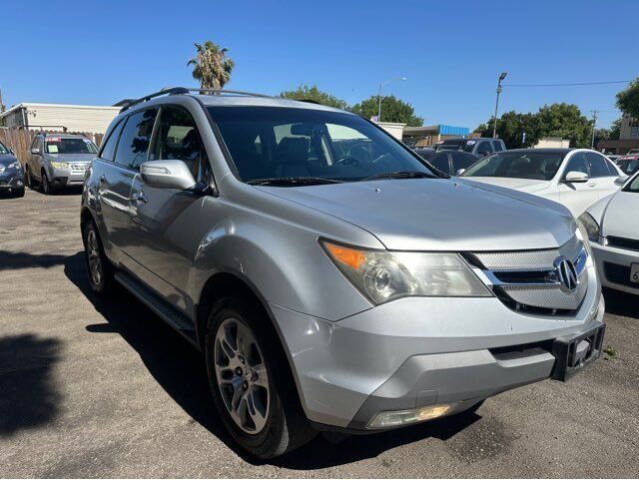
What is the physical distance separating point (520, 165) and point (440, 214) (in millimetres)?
6139

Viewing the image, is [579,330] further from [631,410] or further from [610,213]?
[610,213]

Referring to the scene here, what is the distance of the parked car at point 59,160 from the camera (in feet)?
45.7

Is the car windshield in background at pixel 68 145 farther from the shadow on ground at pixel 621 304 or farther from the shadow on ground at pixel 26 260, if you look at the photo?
the shadow on ground at pixel 621 304

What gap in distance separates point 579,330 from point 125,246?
10.3ft

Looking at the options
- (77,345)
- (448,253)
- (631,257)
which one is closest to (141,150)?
(77,345)

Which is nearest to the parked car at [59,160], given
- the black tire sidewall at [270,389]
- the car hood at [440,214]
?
the black tire sidewall at [270,389]

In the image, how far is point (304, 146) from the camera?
3.16m

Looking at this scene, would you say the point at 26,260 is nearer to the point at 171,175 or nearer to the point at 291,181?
the point at 171,175

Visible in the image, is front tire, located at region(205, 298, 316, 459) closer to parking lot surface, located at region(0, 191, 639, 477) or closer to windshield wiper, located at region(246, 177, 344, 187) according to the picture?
parking lot surface, located at region(0, 191, 639, 477)

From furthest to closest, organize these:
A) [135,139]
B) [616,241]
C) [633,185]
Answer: [633,185] < [616,241] < [135,139]

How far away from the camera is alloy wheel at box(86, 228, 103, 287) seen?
15.6ft

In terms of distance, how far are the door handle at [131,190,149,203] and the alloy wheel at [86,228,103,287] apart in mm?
1340

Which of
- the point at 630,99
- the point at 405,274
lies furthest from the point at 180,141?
the point at 630,99

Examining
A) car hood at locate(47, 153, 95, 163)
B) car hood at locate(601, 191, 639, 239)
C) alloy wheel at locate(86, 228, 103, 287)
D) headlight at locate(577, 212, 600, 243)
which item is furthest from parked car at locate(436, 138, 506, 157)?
alloy wheel at locate(86, 228, 103, 287)
